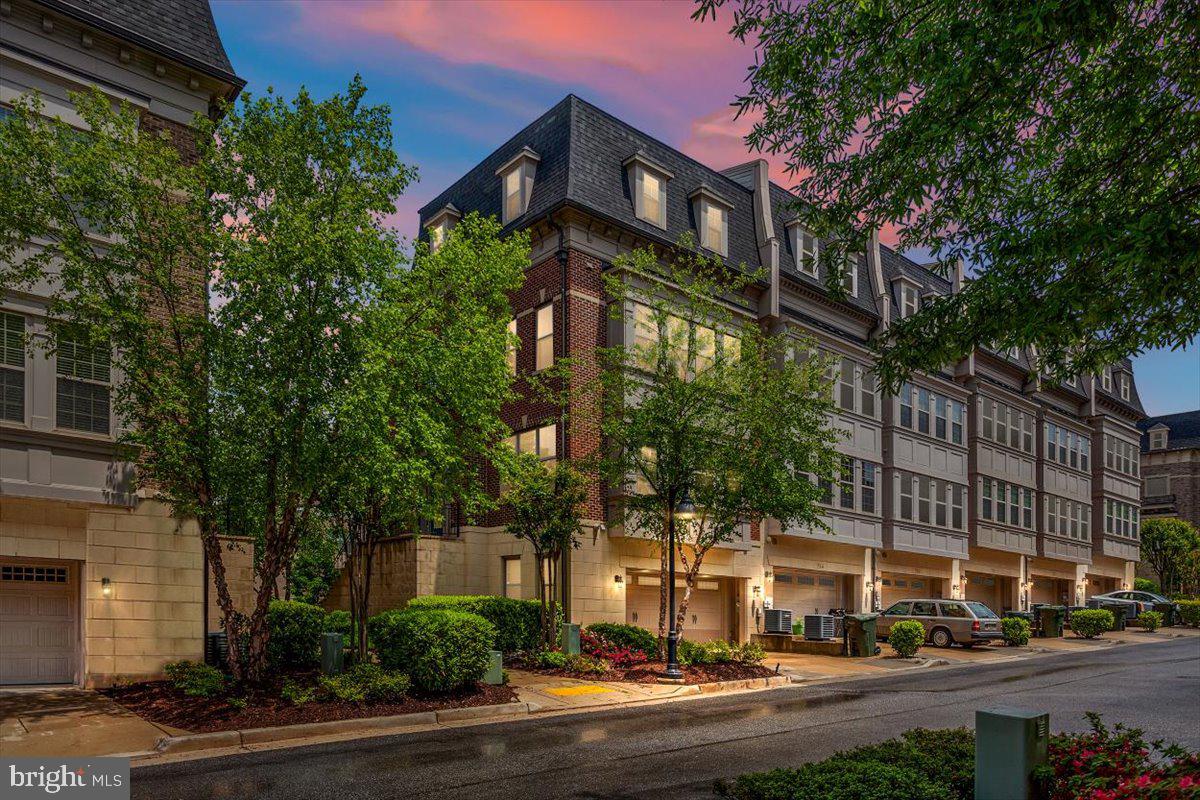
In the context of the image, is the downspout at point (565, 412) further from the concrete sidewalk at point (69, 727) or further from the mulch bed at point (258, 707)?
the concrete sidewalk at point (69, 727)

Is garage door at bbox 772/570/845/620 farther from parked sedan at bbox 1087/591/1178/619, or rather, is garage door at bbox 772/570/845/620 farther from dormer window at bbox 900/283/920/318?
parked sedan at bbox 1087/591/1178/619

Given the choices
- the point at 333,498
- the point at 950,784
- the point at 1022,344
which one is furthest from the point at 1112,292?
the point at 333,498

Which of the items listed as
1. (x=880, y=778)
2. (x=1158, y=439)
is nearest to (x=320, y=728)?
(x=880, y=778)

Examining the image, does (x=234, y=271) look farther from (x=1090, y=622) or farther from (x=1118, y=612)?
(x=1118, y=612)

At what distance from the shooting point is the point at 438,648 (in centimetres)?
1502

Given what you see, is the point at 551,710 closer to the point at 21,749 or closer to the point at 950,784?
the point at 21,749

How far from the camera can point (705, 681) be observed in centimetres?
1934

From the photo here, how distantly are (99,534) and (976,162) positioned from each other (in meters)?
16.4

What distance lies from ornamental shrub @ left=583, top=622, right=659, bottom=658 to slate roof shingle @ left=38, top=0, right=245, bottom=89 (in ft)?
52.1

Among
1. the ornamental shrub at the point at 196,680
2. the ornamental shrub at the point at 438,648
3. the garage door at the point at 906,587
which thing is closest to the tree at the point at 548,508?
the ornamental shrub at the point at 438,648

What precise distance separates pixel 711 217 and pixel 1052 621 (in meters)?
22.7

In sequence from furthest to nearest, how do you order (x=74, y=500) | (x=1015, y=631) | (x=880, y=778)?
(x=1015, y=631), (x=74, y=500), (x=880, y=778)

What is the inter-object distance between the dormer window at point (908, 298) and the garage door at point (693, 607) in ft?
53.6

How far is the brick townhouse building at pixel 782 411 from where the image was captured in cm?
2603
